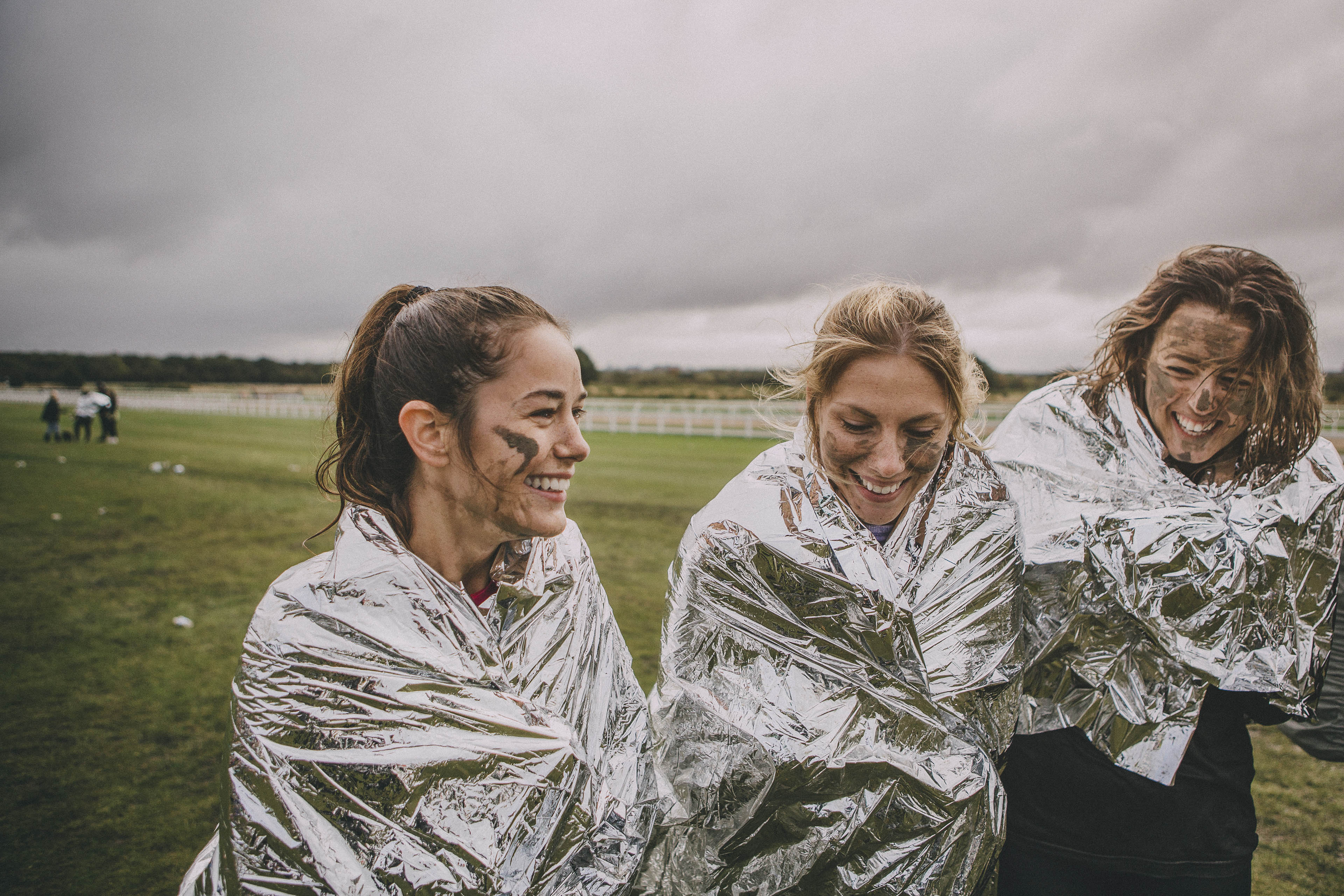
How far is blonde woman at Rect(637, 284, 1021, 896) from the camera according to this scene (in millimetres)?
1770

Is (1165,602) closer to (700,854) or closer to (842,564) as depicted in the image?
(842,564)

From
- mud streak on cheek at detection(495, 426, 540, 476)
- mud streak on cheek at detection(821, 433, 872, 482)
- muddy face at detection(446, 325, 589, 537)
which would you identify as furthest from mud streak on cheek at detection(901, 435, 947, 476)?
mud streak on cheek at detection(495, 426, 540, 476)

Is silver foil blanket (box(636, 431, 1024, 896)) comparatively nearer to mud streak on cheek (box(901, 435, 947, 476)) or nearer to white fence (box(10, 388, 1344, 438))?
mud streak on cheek (box(901, 435, 947, 476))

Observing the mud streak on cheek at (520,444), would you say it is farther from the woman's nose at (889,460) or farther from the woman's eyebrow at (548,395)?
the woman's nose at (889,460)

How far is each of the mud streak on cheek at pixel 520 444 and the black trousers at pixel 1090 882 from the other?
1848mm

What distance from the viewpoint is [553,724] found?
1.55 metres

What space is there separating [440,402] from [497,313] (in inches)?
10.9

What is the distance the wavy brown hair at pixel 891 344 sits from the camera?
6.43ft

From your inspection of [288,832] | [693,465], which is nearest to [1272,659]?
[288,832]

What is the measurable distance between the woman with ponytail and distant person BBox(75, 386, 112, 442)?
24144 mm

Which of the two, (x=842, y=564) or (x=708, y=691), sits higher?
(x=842, y=564)

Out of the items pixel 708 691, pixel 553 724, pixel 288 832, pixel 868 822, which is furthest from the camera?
pixel 708 691

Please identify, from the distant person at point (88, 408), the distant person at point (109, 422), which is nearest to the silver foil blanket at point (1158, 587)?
the distant person at point (109, 422)

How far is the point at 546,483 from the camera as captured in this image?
1840 millimetres
